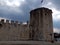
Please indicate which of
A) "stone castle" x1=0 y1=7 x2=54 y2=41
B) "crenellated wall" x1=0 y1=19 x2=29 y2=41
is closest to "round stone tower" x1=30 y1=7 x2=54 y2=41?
"stone castle" x1=0 y1=7 x2=54 y2=41

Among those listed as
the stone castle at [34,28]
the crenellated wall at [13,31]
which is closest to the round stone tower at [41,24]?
the stone castle at [34,28]

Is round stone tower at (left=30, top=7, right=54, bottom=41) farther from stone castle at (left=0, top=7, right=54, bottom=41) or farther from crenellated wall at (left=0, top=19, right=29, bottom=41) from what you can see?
crenellated wall at (left=0, top=19, right=29, bottom=41)

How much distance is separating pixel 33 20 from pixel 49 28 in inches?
81.8

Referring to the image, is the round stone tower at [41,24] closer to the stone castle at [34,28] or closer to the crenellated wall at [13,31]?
the stone castle at [34,28]

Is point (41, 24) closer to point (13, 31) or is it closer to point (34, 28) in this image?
point (34, 28)

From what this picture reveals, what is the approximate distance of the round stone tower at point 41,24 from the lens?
704 inches

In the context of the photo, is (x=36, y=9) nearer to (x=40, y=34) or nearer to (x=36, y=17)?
(x=36, y=17)

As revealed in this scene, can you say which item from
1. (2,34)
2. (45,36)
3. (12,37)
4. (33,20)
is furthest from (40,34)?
(2,34)

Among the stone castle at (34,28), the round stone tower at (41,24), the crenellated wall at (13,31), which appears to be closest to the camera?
the crenellated wall at (13,31)

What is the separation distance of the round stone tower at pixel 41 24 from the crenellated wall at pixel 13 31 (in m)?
0.94

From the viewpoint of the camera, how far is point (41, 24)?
17.9 meters

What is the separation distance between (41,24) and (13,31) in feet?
10.5

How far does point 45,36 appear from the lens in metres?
17.8

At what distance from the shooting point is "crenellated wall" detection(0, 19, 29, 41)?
54.9 ft
